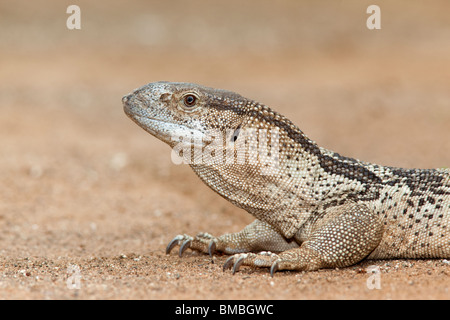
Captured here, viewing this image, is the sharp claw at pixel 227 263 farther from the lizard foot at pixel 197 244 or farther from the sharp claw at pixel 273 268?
the lizard foot at pixel 197 244

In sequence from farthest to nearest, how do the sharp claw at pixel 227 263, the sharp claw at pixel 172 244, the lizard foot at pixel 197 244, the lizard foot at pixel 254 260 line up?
the sharp claw at pixel 172 244
the lizard foot at pixel 197 244
the sharp claw at pixel 227 263
the lizard foot at pixel 254 260

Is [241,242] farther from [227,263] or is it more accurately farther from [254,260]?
[254,260]

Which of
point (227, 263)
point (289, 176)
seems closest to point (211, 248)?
point (227, 263)

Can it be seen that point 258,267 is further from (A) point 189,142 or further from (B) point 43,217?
(B) point 43,217

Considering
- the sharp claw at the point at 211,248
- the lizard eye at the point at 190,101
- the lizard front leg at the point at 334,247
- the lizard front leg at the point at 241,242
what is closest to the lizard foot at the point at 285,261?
the lizard front leg at the point at 334,247

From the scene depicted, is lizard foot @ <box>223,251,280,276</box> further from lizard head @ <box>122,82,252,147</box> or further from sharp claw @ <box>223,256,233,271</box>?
lizard head @ <box>122,82,252,147</box>

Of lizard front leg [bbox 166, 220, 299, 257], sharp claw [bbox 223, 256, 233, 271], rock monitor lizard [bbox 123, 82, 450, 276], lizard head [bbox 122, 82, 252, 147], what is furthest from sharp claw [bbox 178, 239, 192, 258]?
lizard head [bbox 122, 82, 252, 147]
